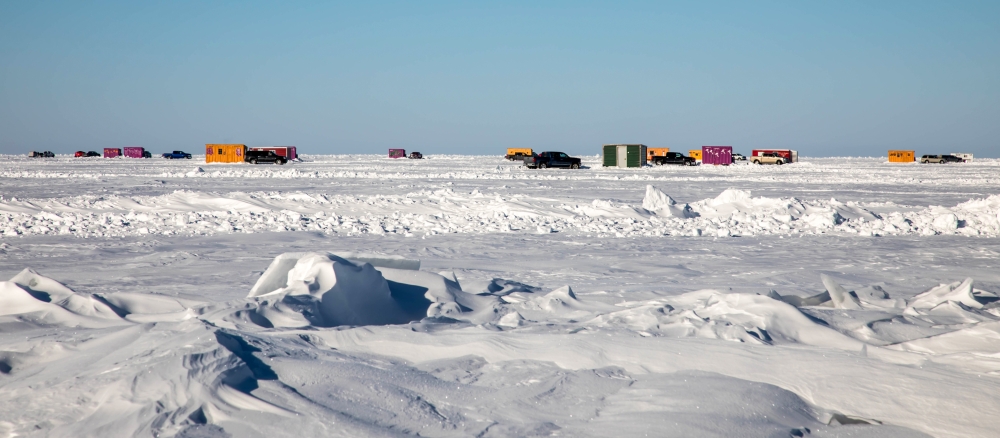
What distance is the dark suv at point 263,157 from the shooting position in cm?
5591

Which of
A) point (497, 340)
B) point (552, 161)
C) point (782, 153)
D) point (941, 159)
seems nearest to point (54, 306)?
point (497, 340)

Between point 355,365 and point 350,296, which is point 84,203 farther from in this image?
point 355,365

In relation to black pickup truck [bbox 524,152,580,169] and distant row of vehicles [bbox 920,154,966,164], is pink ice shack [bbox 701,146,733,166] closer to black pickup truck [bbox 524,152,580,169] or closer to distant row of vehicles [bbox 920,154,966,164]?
black pickup truck [bbox 524,152,580,169]

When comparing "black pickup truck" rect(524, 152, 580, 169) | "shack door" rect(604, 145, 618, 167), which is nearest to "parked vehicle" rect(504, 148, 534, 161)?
"shack door" rect(604, 145, 618, 167)

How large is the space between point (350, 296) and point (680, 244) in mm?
6861

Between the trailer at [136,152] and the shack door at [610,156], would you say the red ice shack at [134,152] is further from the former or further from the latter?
the shack door at [610,156]

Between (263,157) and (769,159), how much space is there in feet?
145

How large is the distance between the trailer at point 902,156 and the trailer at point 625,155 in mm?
38606

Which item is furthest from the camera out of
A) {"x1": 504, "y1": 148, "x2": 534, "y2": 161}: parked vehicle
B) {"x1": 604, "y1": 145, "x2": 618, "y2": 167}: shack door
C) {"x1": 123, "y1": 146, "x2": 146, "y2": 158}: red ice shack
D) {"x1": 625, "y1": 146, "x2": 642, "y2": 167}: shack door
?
{"x1": 123, "y1": 146, "x2": 146, "y2": 158}: red ice shack

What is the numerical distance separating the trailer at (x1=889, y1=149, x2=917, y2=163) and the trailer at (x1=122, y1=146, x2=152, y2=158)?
9136 cm

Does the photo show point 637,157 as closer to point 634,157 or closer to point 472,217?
point 634,157

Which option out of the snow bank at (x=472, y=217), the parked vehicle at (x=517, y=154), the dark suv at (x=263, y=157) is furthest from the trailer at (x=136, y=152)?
the snow bank at (x=472, y=217)

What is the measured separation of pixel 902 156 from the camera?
72.8m

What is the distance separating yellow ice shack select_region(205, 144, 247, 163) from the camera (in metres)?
58.3
